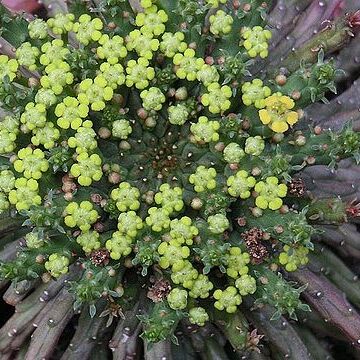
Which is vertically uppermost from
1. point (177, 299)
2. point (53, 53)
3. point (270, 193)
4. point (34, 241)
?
point (270, 193)

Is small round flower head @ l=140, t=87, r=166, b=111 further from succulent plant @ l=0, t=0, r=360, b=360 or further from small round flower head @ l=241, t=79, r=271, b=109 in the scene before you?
small round flower head @ l=241, t=79, r=271, b=109

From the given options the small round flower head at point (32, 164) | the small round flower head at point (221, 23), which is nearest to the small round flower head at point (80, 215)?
the small round flower head at point (32, 164)

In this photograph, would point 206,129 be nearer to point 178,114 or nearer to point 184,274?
point 178,114

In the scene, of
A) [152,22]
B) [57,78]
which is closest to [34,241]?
[57,78]

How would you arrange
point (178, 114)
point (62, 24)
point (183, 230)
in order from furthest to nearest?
1. point (62, 24)
2. point (178, 114)
3. point (183, 230)

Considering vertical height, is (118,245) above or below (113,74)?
below

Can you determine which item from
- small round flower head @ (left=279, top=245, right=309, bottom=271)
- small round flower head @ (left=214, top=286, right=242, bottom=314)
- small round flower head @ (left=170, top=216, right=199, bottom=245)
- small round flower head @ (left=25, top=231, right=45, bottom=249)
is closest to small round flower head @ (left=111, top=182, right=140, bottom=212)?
small round flower head @ (left=170, top=216, right=199, bottom=245)

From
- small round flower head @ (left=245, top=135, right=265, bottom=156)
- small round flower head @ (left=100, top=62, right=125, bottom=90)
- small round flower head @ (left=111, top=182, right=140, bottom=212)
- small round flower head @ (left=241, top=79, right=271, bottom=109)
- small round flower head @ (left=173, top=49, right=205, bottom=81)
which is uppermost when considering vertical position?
small round flower head @ (left=241, top=79, right=271, bottom=109)
